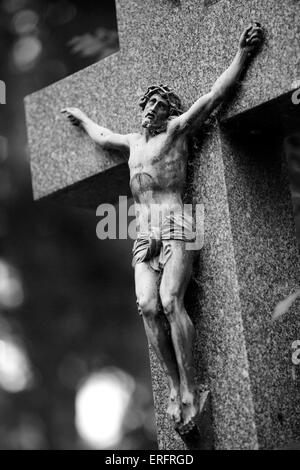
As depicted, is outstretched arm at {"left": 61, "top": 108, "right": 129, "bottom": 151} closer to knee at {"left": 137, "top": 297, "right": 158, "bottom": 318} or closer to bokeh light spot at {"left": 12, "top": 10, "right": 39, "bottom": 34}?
knee at {"left": 137, "top": 297, "right": 158, "bottom": 318}

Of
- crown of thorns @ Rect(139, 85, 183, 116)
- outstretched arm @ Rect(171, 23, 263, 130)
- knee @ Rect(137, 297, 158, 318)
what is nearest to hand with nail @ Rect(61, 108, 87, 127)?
crown of thorns @ Rect(139, 85, 183, 116)

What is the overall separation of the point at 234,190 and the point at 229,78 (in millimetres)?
728

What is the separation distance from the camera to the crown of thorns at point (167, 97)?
6.70m

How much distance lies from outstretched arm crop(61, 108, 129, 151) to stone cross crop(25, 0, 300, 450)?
11 centimetres

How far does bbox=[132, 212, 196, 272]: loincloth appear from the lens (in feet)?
20.7

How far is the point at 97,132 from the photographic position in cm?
729

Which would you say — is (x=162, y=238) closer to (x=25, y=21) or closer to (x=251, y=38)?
(x=251, y=38)

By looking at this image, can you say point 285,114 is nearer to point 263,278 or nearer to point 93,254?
point 263,278

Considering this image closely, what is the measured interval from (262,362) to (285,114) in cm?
165

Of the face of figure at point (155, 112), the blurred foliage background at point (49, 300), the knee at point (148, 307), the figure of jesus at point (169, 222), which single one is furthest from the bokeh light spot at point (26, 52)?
the knee at point (148, 307)

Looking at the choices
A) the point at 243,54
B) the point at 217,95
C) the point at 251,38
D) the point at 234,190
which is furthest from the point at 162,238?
the point at 251,38

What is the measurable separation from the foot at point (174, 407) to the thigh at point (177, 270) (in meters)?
0.62

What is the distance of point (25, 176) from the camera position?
43.7ft

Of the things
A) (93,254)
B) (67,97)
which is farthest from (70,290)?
(67,97)
